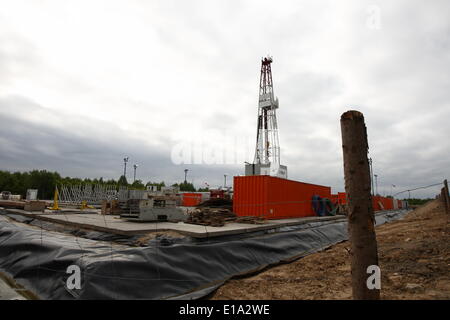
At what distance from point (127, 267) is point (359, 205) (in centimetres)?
385

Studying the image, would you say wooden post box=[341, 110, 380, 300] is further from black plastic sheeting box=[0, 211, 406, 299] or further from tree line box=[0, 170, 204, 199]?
tree line box=[0, 170, 204, 199]

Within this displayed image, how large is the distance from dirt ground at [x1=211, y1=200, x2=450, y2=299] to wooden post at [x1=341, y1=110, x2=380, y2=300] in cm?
174

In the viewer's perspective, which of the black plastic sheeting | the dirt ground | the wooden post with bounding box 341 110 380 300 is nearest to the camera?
the wooden post with bounding box 341 110 380 300

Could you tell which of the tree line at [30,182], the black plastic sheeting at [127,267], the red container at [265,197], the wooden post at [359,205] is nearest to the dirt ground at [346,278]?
the black plastic sheeting at [127,267]

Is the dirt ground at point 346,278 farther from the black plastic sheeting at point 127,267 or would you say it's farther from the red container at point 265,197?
the red container at point 265,197

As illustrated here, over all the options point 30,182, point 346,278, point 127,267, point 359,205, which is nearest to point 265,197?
point 346,278

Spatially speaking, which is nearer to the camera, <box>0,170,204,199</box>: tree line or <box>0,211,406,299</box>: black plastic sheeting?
<box>0,211,406,299</box>: black plastic sheeting

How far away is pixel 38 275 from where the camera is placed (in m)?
4.64

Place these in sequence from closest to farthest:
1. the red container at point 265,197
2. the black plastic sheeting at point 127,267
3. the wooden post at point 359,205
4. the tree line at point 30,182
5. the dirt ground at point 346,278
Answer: the wooden post at point 359,205 < the black plastic sheeting at point 127,267 < the dirt ground at point 346,278 < the red container at point 265,197 < the tree line at point 30,182

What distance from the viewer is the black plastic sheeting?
4121mm

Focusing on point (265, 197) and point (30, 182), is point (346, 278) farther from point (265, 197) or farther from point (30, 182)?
point (30, 182)

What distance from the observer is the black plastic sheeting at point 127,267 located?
412 centimetres

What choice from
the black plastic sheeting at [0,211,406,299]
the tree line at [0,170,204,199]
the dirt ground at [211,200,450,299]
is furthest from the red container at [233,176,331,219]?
the tree line at [0,170,204,199]

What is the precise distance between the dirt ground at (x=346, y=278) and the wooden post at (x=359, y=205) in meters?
1.74
